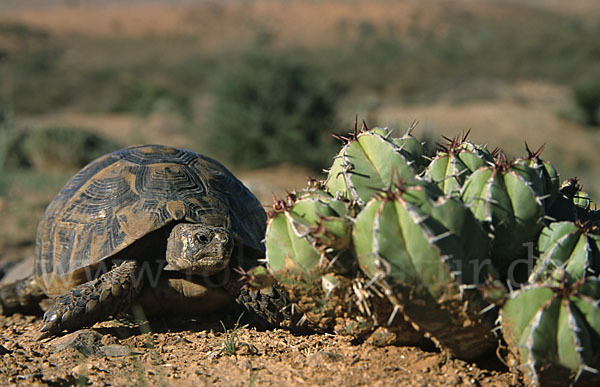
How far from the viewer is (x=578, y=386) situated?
273 cm

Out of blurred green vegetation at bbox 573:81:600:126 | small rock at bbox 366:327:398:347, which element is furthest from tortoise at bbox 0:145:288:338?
blurred green vegetation at bbox 573:81:600:126

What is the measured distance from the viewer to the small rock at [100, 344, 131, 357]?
3500mm

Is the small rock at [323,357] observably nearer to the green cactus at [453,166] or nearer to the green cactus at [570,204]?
the green cactus at [453,166]

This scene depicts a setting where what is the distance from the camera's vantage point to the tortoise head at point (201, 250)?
3.91 m

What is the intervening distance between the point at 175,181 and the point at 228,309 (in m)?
1.02

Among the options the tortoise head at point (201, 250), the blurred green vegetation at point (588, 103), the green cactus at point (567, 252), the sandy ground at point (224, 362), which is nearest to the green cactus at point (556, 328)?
the green cactus at point (567, 252)

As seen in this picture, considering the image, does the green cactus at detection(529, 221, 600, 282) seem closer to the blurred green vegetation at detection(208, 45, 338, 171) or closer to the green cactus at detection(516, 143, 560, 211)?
the green cactus at detection(516, 143, 560, 211)

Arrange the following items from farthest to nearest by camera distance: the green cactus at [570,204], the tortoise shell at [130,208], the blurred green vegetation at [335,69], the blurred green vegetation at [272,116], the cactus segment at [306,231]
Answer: the blurred green vegetation at [335,69], the blurred green vegetation at [272,116], the tortoise shell at [130,208], the green cactus at [570,204], the cactus segment at [306,231]

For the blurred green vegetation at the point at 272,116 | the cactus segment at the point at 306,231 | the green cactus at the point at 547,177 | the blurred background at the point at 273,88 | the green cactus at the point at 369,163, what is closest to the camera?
the cactus segment at the point at 306,231

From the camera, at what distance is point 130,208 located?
13.8 ft

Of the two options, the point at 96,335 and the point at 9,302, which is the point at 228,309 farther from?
the point at 9,302

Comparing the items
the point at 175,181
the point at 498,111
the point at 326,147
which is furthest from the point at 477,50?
the point at 175,181

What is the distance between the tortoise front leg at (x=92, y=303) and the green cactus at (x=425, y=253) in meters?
1.88

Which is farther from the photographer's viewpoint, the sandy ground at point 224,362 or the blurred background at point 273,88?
the blurred background at point 273,88
